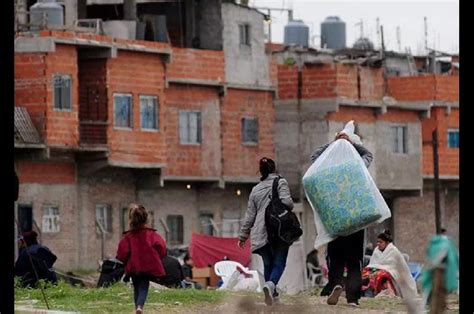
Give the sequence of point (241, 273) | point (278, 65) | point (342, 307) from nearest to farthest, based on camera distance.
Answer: point (342, 307) < point (241, 273) < point (278, 65)

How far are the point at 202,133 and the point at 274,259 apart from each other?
3837 cm

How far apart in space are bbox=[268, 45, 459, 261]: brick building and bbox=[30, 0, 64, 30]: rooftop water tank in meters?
8.77

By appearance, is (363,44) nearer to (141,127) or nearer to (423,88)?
(423,88)

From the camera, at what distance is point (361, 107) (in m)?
63.1

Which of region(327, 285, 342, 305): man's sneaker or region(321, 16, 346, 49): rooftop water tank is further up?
region(321, 16, 346, 49): rooftop water tank

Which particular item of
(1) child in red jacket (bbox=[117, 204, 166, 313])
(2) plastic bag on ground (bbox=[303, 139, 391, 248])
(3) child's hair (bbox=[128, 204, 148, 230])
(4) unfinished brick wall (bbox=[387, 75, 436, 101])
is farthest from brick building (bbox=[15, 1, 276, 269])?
(3) child's hair (bbox=[128, 204, 148, 230])

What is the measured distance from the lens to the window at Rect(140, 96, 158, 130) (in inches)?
2185

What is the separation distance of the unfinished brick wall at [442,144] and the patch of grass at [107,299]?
44.6 metres

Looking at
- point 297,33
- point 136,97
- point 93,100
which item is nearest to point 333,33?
point 297,33

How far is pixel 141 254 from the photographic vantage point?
1839 centimetres

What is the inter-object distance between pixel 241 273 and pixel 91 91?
27814 mm

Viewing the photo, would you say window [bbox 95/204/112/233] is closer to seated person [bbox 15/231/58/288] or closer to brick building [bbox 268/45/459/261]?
brick building [bbox 268/45/459/261]
